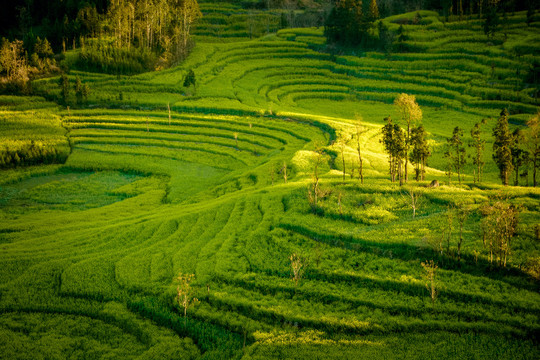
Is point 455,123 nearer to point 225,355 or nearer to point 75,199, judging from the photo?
point 75,199

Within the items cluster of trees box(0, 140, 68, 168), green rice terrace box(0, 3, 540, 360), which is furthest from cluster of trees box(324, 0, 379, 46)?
cluster of trees box(0, 140, 68, 168)

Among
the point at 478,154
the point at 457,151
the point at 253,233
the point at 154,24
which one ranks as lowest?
the point at 253,233

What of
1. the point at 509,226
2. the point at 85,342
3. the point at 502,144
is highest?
the point at 502,144

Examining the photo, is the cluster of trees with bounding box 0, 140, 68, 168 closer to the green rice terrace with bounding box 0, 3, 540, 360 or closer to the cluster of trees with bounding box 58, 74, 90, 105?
the green rice terrace with bounding box 0, 3, 540, 360

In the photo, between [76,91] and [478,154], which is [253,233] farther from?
[76,91]

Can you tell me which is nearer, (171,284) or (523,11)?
(171,284)

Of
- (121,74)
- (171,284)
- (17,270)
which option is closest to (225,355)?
(171,284)

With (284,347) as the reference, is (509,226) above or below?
above

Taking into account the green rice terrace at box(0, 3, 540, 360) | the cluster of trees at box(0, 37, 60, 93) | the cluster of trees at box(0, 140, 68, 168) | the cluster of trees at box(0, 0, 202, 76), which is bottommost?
the green rice terrace at box(0, 3, 540, 360)

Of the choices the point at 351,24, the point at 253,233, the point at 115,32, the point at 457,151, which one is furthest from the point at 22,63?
the point at 457,151
